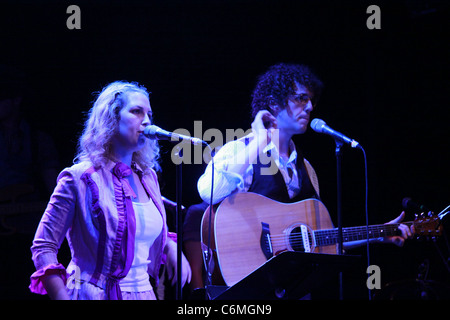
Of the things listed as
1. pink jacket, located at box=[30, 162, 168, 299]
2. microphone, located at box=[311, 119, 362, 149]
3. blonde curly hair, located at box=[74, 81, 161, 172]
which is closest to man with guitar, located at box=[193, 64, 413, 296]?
microphone, located at box=[311, 119, 362, 149]

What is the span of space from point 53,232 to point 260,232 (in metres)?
1.48

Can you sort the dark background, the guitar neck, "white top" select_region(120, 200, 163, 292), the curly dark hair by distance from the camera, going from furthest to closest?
1. the dark background
2. the curly dark hair
3. the guitar neck
4. "white top" select_region(120, 200, 163, 292)

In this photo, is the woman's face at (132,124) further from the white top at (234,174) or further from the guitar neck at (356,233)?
the guitar neck at (356,233)

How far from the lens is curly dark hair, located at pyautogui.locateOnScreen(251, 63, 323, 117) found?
3898 millimetres

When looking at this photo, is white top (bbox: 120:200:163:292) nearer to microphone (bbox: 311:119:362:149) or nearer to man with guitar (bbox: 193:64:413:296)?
man with guitar (bbox: 193:64:413:296)

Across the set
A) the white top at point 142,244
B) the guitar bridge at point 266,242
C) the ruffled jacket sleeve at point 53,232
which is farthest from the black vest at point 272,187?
the ruffled jacket sleeve at point 53,232

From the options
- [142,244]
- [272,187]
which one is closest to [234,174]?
[272,187]

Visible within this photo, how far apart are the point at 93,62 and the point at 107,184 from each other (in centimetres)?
198

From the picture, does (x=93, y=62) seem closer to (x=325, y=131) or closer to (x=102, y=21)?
(x=102, y=21)

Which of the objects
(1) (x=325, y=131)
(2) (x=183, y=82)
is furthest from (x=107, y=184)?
(2) (x=183, y=82)

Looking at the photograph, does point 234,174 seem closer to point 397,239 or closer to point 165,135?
point 165,135

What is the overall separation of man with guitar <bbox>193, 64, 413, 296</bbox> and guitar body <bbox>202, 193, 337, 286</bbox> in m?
0.12

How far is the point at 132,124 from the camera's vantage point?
2873mm

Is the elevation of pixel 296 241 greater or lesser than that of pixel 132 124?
lesser
